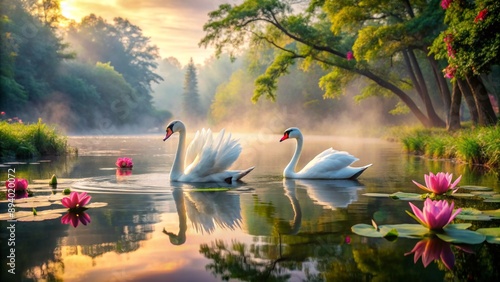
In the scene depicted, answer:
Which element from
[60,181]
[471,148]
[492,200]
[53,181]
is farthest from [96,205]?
[471,148]

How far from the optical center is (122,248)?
4676mm

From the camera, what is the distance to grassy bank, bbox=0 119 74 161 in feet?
56.1

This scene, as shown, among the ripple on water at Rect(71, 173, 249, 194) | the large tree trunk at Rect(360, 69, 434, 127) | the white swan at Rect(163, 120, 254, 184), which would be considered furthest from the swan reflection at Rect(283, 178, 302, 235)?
the large tree trunk at Rect(360, 69, 434, 127)

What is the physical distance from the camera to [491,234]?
16.5ft

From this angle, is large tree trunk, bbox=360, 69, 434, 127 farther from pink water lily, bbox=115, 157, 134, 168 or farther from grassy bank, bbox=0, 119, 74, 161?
pink water lily, bbox=115, 157, 134, 168

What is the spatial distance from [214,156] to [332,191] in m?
2.24

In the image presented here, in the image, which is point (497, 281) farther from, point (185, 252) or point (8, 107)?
point (8, 107)

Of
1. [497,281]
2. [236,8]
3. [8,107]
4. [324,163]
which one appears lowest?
[497,281]

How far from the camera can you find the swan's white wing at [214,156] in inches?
Result: 386

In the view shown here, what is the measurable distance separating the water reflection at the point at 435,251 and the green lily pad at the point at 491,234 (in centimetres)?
31

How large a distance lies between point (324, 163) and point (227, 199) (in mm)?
3496

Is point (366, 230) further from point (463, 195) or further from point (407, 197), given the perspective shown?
point (463, 195)

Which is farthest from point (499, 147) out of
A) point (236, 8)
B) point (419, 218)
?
point (236, 8)

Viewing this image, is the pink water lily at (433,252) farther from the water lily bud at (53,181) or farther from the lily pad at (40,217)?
the water lily bud at (53,181)
